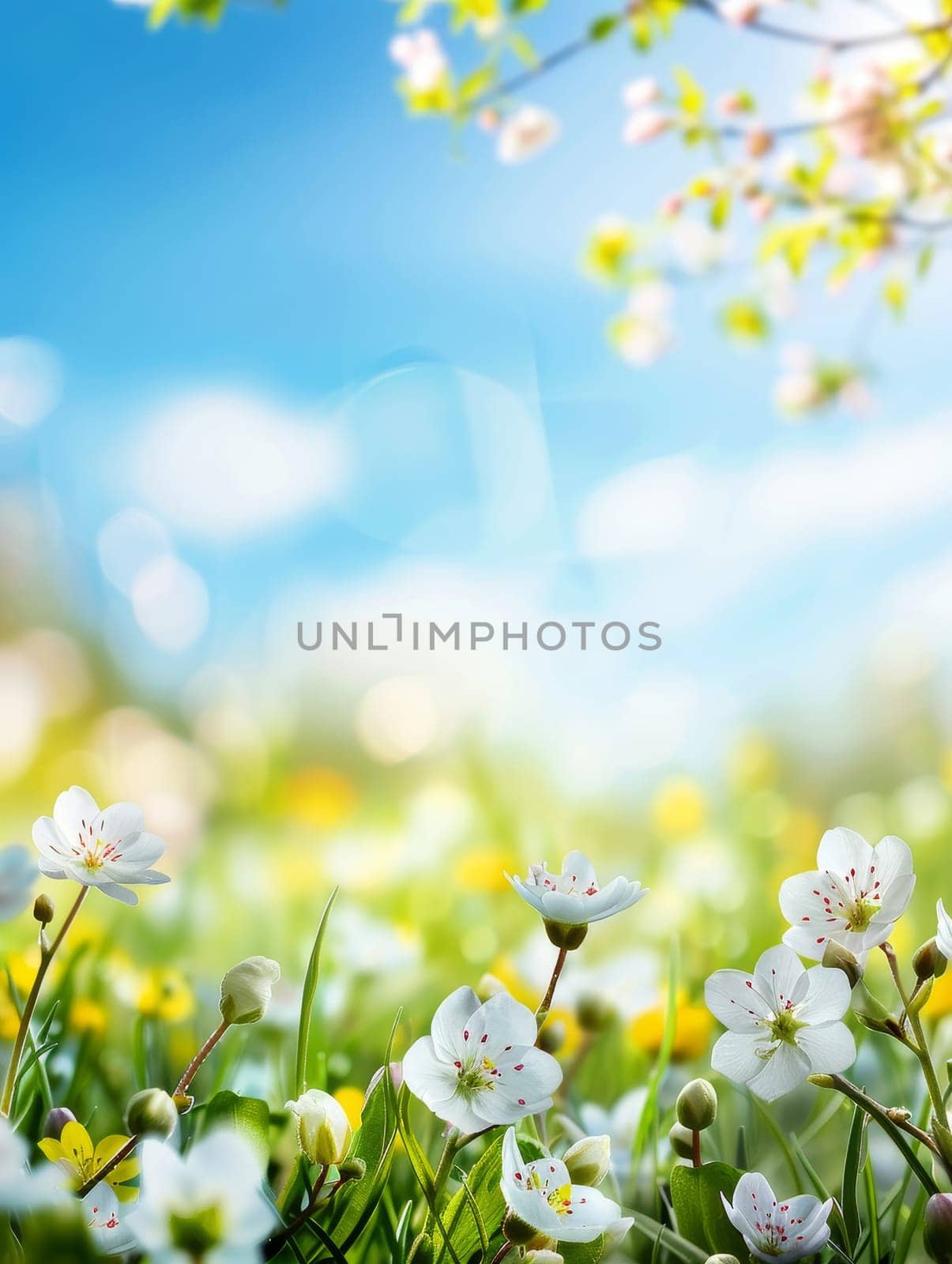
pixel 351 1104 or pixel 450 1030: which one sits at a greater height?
pixel 450 1030

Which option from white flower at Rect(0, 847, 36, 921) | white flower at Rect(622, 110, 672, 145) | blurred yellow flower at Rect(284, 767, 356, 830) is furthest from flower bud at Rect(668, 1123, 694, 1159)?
blurred yellow flower at Rect(284, 767, 356, 830)

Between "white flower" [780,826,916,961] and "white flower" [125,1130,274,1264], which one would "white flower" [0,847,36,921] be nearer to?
"white flower" [125,1130,274,1264]

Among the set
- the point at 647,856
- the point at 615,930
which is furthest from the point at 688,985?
the point at 647,856

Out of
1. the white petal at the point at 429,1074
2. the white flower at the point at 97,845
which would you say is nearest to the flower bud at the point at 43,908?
the white flower at the point at 97,845

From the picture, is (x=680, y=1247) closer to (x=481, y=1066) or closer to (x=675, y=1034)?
(x=481, y=1066)

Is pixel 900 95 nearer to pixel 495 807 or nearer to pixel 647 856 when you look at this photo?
pixel 647 856

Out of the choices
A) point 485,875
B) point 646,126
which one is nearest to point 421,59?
point 646,126

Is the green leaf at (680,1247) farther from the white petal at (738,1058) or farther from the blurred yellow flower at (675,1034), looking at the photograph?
the blurred yellow flower at (675,1034)
